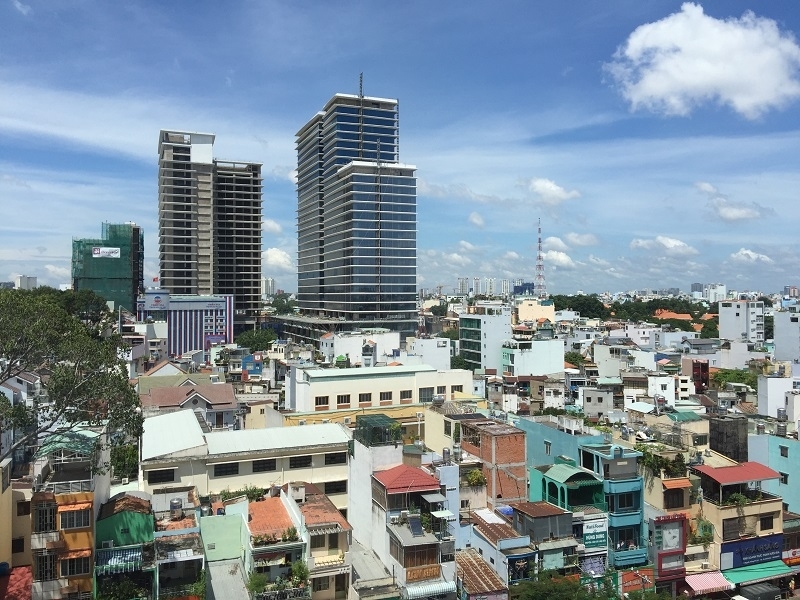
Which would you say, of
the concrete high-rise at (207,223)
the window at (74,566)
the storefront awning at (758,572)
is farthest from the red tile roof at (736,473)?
the concrete high-rise at (207,223)

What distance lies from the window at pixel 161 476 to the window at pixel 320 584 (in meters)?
7.56

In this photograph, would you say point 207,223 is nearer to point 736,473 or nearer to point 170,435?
point 170,435

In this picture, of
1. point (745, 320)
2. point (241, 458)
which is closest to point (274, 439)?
point (241, 458)

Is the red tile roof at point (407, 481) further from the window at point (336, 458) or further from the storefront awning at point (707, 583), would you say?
the storefront awning at point (707, 583)

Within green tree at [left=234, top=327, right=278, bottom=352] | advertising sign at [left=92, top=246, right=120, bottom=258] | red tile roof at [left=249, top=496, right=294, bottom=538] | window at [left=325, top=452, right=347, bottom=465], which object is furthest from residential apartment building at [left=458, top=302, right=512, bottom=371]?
advertising sign at [left=92, top=246, right=120, bottom=258]

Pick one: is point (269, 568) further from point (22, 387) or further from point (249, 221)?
point (249, 221)

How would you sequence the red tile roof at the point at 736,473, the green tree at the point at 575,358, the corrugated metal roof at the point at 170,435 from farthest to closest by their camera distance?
the green tree at the point at 575,358, the red tile roof at the point at 736,473, the corrugated metal roof at the point at 170,435

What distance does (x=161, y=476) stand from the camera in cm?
2212

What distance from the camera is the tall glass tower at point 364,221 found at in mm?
95812

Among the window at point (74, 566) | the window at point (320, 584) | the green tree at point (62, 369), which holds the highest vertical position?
the green tree at point (62, 369)

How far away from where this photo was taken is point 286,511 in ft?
62.7

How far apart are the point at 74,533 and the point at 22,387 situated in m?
27.6

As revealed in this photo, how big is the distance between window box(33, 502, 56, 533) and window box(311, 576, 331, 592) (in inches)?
267

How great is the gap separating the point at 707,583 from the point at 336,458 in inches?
543
